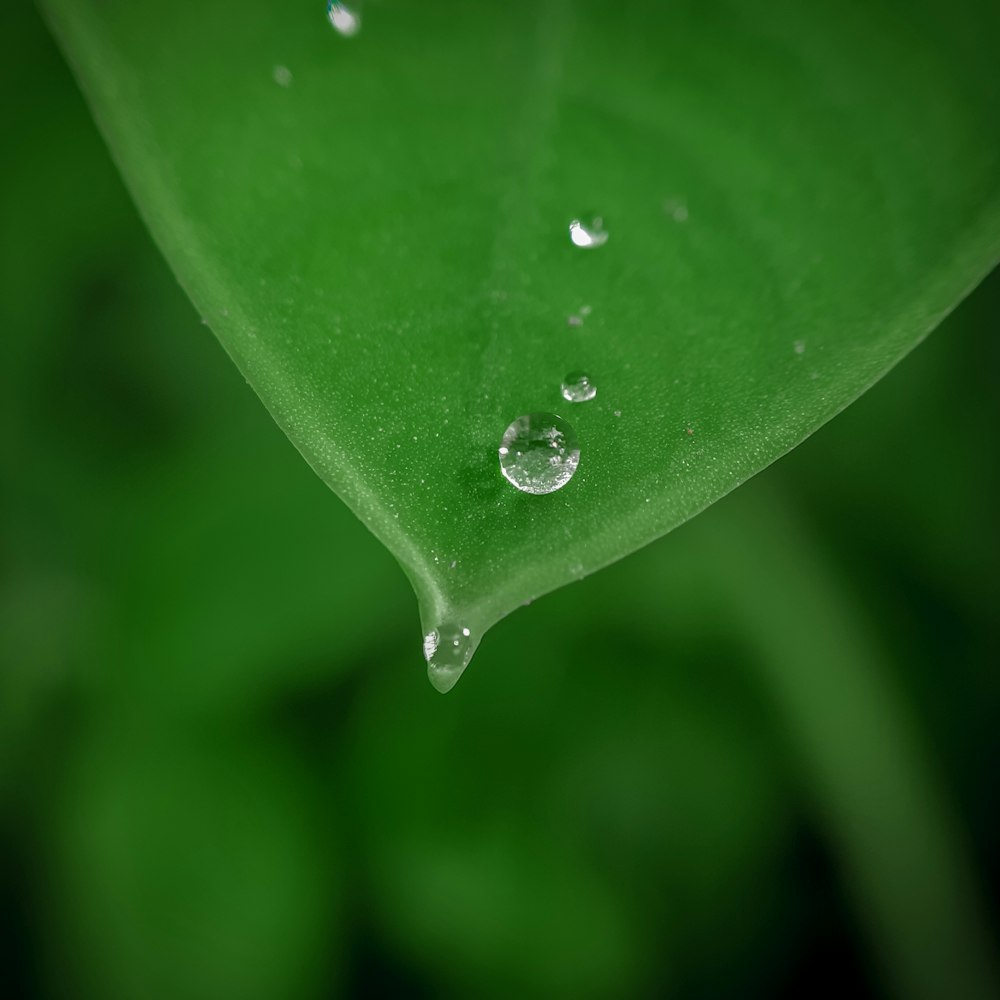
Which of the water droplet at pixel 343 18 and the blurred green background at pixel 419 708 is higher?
the water droplet at pixel 343 18

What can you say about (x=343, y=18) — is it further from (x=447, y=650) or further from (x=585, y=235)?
(x=447, y=650)

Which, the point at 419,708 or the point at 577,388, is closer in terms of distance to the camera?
the point at 577,388

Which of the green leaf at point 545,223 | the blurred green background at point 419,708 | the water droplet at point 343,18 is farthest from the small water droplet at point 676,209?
the blurred green background at point 419,708

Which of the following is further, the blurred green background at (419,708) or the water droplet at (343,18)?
the blurred green background at (419,708)

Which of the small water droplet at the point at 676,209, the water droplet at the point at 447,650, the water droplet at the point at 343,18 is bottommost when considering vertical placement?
the water droplet at the point at 447,650

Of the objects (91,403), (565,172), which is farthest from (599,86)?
(91,403)

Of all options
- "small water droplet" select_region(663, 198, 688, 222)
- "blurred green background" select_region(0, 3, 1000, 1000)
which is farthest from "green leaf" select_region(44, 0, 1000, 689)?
"blurred green background" select_region(0, 3, 1000, 1000)

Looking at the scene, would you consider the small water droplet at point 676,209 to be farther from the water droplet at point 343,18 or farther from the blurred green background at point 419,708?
the blurred green background at point 419,708

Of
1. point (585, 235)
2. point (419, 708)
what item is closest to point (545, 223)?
point (585, 235)
